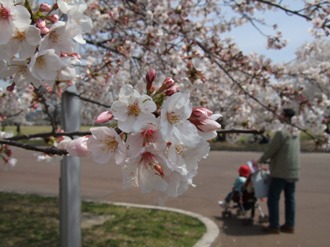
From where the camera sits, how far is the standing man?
16.9ft

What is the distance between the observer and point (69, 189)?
3.70m

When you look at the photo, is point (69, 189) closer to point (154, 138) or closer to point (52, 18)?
point (52, 18)

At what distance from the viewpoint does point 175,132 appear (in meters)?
0.99

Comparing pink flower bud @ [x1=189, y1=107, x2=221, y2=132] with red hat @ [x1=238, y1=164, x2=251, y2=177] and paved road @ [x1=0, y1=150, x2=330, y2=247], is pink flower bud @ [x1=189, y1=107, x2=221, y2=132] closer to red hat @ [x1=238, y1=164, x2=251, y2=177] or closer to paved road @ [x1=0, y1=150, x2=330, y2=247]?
paved road @ [x1=0, y1=150, x2=330, y2=247]

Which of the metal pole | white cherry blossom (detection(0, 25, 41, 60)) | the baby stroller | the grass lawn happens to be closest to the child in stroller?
the baby stroller

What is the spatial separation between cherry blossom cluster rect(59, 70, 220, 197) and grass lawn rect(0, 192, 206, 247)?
3734mm

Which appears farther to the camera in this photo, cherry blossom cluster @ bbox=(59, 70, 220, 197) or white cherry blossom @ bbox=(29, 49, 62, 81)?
white cherry blossom @ bbox=(29, 49, 62, 81)

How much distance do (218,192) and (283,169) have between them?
10.0 ft

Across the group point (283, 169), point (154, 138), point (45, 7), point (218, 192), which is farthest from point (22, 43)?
point (218, 192)

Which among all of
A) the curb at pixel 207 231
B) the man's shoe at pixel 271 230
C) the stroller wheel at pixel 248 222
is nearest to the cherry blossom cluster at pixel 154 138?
the curb at pixel 207 231

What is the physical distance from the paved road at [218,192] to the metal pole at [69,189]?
0.57 feet

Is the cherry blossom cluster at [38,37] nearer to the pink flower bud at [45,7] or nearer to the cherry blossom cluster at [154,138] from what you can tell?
the pink flower bud at [45,7]

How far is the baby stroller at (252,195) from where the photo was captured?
214 inches

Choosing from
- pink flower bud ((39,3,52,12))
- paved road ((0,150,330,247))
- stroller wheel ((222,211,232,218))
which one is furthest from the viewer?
stroller wheel ((222,211,232,218))
